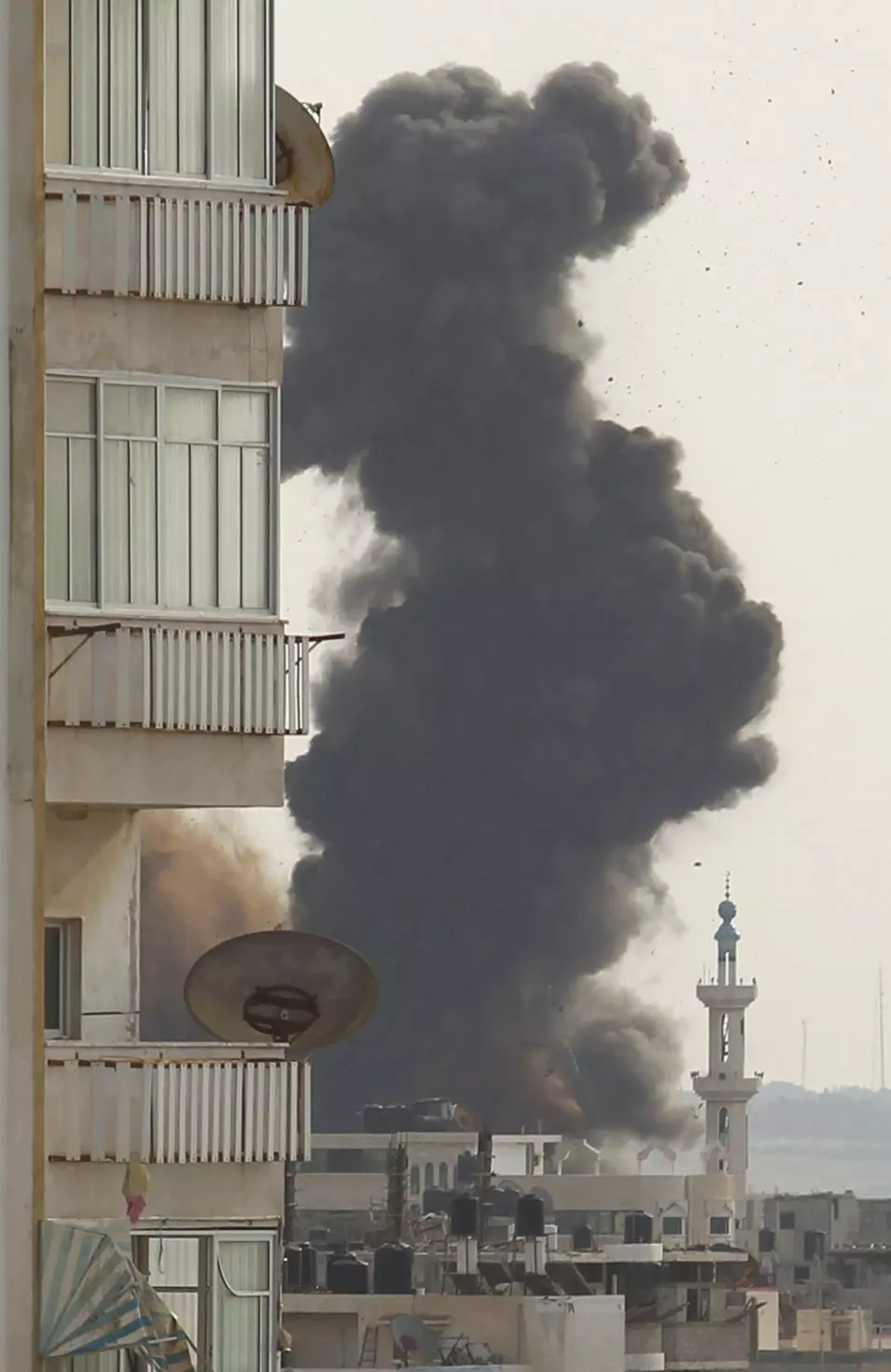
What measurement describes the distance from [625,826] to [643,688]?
4909 mm

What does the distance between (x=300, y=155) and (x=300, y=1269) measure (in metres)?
47.5

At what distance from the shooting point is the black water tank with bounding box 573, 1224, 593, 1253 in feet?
241

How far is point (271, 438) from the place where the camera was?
1271 centimetres

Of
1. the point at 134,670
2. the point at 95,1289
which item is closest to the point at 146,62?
the point at 134,670

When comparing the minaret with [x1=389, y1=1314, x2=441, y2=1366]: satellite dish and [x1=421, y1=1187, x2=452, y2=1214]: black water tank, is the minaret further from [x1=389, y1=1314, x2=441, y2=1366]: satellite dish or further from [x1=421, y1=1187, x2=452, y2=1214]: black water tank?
[x1=389, y1=1314, x2=441, y2=1366]: satellite dish

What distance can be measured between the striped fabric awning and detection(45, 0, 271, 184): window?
5.12m

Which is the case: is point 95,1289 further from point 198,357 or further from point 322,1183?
point 322,1183

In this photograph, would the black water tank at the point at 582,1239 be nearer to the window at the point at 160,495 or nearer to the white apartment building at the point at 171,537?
the white apartment building at the point at 171,537

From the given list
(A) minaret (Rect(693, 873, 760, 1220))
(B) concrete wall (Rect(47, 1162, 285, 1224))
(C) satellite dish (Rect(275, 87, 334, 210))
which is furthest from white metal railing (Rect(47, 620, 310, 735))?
(A) minaret (Rect(693, 873, 760, 1220))

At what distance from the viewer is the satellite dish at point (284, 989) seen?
13.8 meters

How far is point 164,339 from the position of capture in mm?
12664

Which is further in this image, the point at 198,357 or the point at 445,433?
the point at 445,433

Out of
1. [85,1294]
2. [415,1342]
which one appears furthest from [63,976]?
[415,1342]

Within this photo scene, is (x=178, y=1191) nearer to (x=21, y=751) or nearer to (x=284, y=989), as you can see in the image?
(x=284, y=989)
